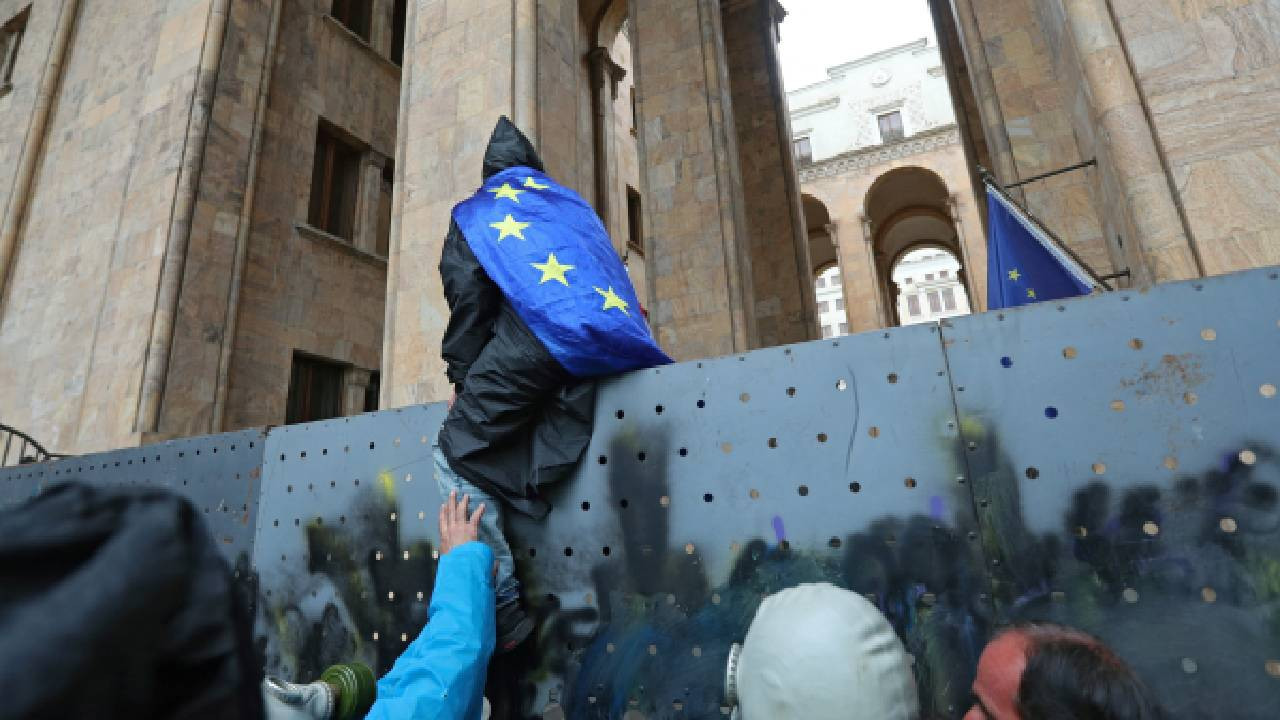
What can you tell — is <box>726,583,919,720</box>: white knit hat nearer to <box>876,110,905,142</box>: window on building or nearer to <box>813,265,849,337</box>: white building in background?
<box>876,110,905,142</box>: window on building

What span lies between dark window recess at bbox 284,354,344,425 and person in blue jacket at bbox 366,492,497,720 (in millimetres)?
9610

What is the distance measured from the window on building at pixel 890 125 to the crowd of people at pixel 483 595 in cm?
3254

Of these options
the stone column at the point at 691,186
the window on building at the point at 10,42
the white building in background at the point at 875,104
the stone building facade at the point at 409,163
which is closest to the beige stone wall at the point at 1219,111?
the stone building facade at the point at 409,163

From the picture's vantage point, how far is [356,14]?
534 inches

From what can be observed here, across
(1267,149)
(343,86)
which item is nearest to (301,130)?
(343,86)

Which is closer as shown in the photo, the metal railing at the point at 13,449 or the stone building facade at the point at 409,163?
the stone building facade at the point at 409,163

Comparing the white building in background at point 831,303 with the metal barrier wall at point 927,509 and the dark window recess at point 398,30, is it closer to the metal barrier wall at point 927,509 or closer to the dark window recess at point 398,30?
the dark window recess at point 398,30

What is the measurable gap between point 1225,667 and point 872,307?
2229 cm

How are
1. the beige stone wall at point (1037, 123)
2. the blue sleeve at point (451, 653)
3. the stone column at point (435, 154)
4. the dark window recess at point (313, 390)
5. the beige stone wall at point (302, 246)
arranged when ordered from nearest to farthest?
the blue sleeve at point (451, 653) < the stone column at point (435, 154) < the beige stone wall at point (1037, 123) < the beige stone wall at point (302, 246) < the dark window recess at point (313, 390)

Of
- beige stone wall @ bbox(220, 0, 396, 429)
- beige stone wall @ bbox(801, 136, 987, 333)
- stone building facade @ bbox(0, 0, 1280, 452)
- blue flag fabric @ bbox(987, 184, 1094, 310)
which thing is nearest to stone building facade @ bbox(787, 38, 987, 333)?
beige stone wall @ bbox(801, 136, 987, 333)

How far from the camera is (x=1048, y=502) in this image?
1.87 metres

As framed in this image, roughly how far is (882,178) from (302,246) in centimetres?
2211

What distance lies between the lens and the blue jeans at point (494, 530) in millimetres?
2518

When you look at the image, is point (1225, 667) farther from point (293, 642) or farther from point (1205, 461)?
point (293, 642)
